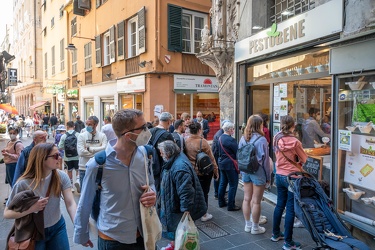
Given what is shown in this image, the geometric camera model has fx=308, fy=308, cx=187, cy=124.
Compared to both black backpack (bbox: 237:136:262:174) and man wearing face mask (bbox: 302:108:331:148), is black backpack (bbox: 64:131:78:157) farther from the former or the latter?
man wearing face mask (bbox: 302:108:331:148)

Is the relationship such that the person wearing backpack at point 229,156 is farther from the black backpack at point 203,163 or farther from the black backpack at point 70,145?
the black backpack at point 70,145

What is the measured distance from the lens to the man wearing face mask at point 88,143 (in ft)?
20.2

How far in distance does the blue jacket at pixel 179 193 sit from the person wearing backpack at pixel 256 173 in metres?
1.25

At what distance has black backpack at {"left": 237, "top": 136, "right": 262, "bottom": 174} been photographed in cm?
450

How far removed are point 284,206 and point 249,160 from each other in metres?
0.80

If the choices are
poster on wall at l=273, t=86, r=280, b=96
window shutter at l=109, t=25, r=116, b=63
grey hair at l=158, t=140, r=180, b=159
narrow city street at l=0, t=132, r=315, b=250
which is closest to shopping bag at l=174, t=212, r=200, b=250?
grey hair at l=158, t=140, r=180, b=159

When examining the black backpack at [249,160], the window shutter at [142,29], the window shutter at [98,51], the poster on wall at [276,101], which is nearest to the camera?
the black backpack at [249,160]

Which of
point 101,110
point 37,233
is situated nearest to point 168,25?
point 101,110

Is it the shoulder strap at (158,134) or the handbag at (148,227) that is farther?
the shoulder strap at (158,134)

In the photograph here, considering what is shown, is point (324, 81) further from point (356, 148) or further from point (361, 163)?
point (361, 163)

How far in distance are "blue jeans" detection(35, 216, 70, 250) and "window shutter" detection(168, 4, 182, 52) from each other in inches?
444

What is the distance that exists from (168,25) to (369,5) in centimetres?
1011

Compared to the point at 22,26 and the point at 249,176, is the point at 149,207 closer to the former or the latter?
the point at 249,176

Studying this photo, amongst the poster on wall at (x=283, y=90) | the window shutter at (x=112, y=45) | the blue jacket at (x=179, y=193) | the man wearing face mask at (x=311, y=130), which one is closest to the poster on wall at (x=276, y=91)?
the poster on wall at (x=283, y=90)
